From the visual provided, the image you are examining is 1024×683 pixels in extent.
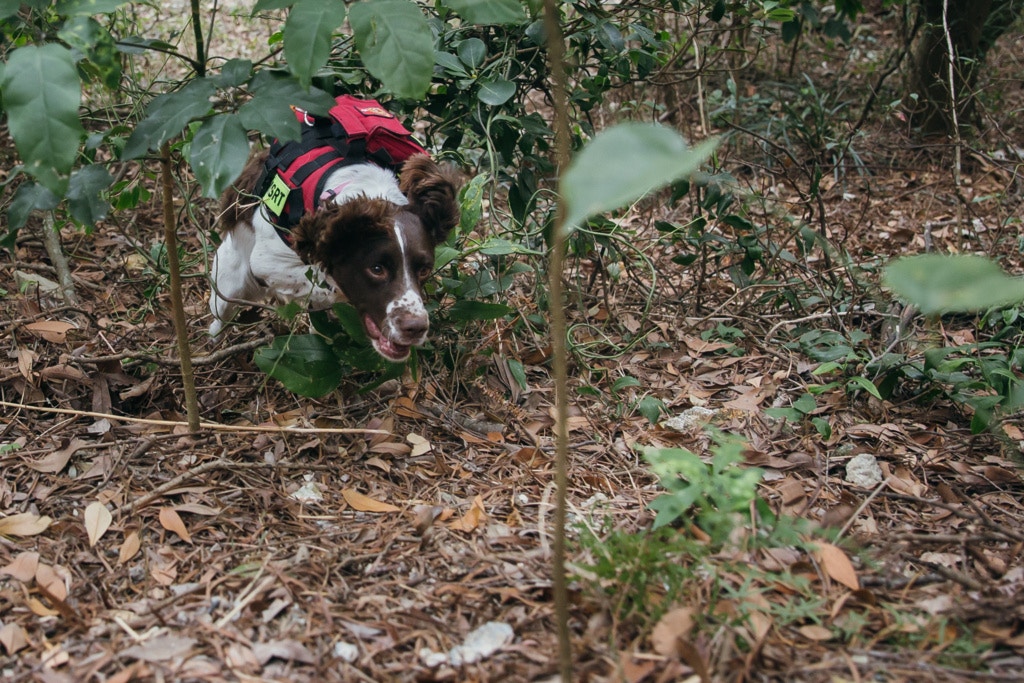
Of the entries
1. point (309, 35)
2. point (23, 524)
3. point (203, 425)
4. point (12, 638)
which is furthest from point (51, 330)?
point (309, 35)

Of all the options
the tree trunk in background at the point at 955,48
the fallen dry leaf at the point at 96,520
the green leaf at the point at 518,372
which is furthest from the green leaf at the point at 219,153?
the tree trunk in background at the point at 955,48

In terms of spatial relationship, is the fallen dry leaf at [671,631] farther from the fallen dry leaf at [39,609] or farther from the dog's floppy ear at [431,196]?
the dog's floppy ear at [431,196]

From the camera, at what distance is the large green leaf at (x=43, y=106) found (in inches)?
75.1

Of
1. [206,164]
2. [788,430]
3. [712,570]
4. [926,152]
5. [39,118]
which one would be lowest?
[788,430]

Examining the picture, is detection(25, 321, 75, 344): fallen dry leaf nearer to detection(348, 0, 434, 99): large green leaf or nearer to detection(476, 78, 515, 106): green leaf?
detection(476, 78, 515, 106): green leaf

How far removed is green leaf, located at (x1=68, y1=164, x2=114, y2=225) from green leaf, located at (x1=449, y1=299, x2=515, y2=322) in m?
1.25

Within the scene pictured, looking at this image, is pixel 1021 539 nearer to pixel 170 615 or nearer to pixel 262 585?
pixel 262 585

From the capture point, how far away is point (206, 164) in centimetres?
209

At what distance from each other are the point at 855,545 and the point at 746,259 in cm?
192

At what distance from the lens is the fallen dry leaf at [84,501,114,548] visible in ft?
8.09

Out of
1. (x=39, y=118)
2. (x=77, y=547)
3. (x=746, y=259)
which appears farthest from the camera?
(x=746, y=259)

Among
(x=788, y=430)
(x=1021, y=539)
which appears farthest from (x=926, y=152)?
(x=1021, y=539)

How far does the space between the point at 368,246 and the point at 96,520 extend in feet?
4.19

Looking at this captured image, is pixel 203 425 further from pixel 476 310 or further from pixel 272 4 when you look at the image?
pixel 272 4
